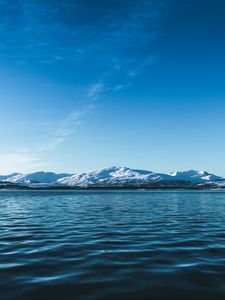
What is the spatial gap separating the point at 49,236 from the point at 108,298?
13258mm

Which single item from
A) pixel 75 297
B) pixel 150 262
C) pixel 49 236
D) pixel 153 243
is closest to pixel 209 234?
pixel 153 243

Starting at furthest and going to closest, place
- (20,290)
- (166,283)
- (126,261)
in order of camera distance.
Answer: (126,261) → (166,283) → (20,290)

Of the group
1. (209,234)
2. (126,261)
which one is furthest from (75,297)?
(209,234)

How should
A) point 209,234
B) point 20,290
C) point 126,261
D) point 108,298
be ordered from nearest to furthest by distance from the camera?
point 108,298, point 20,290, point 126,261, point 209,234

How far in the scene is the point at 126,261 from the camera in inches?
575

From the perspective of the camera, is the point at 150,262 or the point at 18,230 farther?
the point at 18,230

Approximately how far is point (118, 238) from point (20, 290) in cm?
1121

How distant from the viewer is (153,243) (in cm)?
1925

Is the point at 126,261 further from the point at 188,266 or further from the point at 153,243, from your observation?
the point at 153,243

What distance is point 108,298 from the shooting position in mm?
9859

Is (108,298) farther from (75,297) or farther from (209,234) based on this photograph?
(209,234)

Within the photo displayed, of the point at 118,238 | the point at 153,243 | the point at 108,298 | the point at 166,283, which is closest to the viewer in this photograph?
the point at 108,298

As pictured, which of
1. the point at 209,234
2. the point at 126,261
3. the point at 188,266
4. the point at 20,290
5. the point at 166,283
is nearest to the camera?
the point at 20,290

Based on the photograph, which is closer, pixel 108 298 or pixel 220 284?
pixel 108 298
